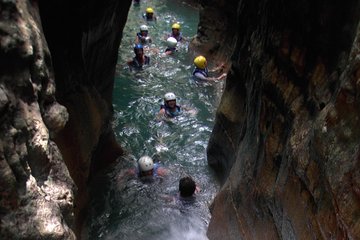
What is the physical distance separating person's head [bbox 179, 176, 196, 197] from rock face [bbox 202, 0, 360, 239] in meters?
0.67

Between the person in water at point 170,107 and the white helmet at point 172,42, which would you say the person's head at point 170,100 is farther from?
the white helmet at point 172,42

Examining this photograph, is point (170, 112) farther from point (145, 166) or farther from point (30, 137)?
point (30, 137)

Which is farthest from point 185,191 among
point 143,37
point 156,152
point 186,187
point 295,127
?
point 143,37

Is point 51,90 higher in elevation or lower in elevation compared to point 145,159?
higher

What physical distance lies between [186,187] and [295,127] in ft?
12.4

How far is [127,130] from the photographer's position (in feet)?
35.0

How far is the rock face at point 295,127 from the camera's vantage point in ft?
11.0

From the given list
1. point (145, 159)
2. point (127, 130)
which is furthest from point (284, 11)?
point (127, 130)

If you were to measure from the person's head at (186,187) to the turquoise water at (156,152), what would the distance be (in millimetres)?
202

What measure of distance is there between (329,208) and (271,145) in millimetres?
1717

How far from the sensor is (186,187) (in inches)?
309

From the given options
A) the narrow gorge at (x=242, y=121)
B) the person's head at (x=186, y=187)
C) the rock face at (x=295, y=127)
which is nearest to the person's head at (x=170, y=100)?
the narrow gorge at (x=242, y=121)

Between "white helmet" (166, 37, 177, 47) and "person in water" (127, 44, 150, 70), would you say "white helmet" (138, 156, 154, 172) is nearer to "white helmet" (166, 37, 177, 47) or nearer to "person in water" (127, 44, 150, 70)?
"person in water" (127, 44, 150, 70)

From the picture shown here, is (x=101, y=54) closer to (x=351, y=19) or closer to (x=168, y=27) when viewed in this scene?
(x=351, y=19)
